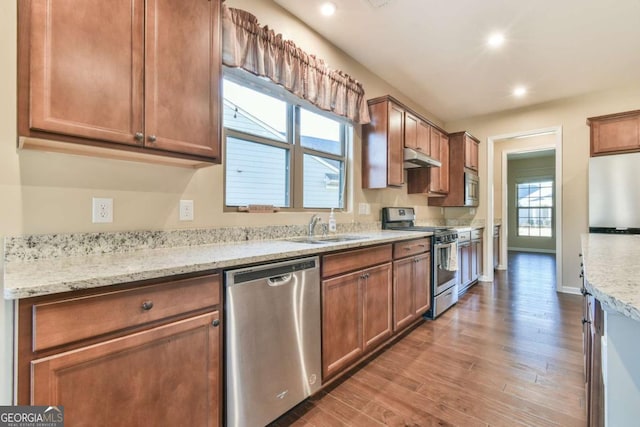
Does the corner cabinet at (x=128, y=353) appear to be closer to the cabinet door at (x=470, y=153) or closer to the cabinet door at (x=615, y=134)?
the cabinet door at (x=470, y=153)

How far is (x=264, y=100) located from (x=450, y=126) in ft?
13.4

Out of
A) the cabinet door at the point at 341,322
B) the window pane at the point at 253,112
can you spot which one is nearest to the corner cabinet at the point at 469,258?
the cabinet door at the point at 341,322

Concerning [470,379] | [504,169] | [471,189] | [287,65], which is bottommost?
[470,379]

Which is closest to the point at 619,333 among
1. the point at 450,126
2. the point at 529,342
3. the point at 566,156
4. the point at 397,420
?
the point at 397,420

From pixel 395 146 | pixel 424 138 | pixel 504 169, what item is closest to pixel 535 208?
pixel 504 169

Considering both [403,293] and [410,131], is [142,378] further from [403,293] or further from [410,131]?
[410,131]

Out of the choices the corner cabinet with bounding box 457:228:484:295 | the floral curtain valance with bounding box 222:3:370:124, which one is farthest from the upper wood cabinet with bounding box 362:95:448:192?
the corner cabinet with bounding box 457:228:484:295

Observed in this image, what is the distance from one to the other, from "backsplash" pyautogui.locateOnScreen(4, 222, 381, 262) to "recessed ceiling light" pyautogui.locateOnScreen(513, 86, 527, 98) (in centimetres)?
376

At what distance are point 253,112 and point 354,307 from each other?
1616 mm

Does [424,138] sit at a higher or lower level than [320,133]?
higher

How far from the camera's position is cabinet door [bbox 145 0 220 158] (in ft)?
4.49

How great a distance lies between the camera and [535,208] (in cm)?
836

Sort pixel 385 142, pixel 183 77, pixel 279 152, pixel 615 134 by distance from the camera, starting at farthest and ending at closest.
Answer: pixel 615 134, pixel 385 142, pixel 279 152, pixel 183 77

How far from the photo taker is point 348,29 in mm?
2686
